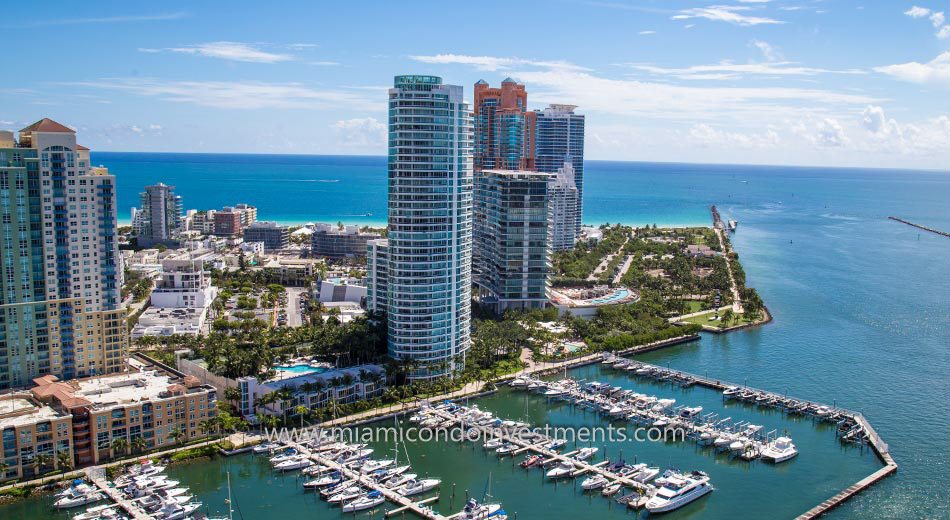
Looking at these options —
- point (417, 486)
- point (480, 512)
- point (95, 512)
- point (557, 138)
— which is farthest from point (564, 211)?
point (95, 512)

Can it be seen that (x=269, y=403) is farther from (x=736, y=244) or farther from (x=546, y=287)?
(x=736, y=244)

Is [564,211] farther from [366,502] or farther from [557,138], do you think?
[366,502]

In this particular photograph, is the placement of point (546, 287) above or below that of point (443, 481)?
above

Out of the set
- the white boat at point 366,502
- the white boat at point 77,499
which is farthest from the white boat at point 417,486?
the white boat at point 77,499

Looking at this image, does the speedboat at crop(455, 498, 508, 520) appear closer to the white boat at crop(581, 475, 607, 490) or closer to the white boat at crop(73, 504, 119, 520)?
the white boat at crop(581, 475, 607, 490)

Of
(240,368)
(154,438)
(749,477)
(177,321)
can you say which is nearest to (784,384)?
(749,477)
